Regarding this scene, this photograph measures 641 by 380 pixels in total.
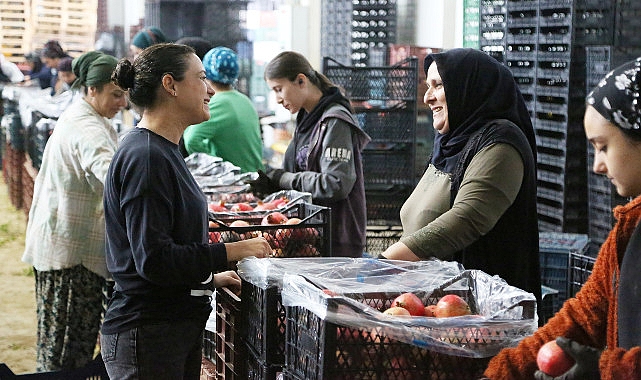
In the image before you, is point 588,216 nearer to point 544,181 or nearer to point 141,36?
point 544,181

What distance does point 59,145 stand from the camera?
3.46m

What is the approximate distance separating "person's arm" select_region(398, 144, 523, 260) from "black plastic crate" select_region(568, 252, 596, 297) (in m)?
0.63

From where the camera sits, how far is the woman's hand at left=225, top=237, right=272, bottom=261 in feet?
7.32

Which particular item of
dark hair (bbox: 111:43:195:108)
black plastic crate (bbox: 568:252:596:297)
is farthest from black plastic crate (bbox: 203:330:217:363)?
black plastic crate (bbox: 568:252:596:297)

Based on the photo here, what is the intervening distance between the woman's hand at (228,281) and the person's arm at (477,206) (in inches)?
18.1

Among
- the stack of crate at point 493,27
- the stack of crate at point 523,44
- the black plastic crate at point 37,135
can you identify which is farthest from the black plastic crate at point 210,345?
the black plastic crate at point 37,135

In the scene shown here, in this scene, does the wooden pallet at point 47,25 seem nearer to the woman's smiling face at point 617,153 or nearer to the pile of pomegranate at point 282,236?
the pile of pomegranate at point 282,236

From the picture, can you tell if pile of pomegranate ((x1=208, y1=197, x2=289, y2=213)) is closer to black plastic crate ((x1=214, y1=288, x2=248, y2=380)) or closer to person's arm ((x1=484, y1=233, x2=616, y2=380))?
black plastic crate ((x1=214, y1=288, x2=248, y2=380))

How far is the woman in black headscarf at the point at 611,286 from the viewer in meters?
1.39

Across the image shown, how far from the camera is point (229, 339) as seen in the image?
7.66ft

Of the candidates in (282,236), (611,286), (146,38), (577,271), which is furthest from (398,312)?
(146,38)

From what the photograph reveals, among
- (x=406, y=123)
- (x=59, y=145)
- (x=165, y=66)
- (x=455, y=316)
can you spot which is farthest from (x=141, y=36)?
(x=455, y=316)

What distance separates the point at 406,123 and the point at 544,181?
1196mm

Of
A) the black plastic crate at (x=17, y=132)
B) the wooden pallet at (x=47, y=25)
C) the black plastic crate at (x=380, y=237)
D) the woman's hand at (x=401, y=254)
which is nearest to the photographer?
the woman's hand at (x=401, y=254)
